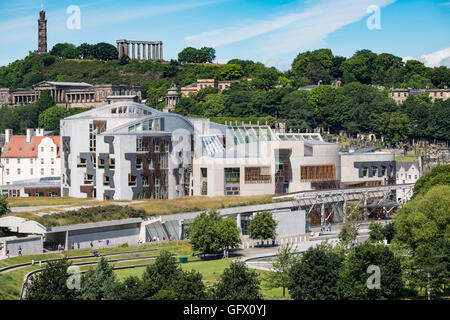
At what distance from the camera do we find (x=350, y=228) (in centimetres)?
7112

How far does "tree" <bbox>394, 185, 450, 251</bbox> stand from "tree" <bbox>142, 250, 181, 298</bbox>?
20483mm

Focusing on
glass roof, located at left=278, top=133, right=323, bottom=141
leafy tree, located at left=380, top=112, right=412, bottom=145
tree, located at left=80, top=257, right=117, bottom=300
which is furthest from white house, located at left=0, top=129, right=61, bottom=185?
leafy tree, located at left=380, top=112, right=412, bottom=145

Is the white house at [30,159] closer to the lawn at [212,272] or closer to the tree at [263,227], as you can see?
the tree at [263,227]

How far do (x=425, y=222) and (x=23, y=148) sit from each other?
221ft

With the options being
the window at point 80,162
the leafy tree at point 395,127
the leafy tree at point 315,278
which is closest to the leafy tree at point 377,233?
the leafy tree at point 315,278

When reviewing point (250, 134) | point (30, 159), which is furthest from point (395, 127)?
point (30, 159)

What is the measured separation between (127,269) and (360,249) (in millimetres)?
16831

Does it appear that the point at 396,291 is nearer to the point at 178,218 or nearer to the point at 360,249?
the point at 360,249

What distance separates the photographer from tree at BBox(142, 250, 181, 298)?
147 feet

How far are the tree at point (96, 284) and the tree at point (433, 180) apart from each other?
134 feet

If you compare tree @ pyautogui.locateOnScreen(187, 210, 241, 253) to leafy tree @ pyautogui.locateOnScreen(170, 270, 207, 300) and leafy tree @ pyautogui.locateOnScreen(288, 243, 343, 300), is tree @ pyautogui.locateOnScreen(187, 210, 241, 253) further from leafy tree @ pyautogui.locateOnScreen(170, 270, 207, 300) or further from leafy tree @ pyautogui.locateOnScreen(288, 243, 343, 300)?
leafy tree @ pyautogui.locateOnScreen(170, 270, 207, 300)

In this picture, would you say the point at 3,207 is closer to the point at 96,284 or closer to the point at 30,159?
the point at 96,284

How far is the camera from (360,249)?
49812mm

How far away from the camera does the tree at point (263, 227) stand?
7300 centimetres
